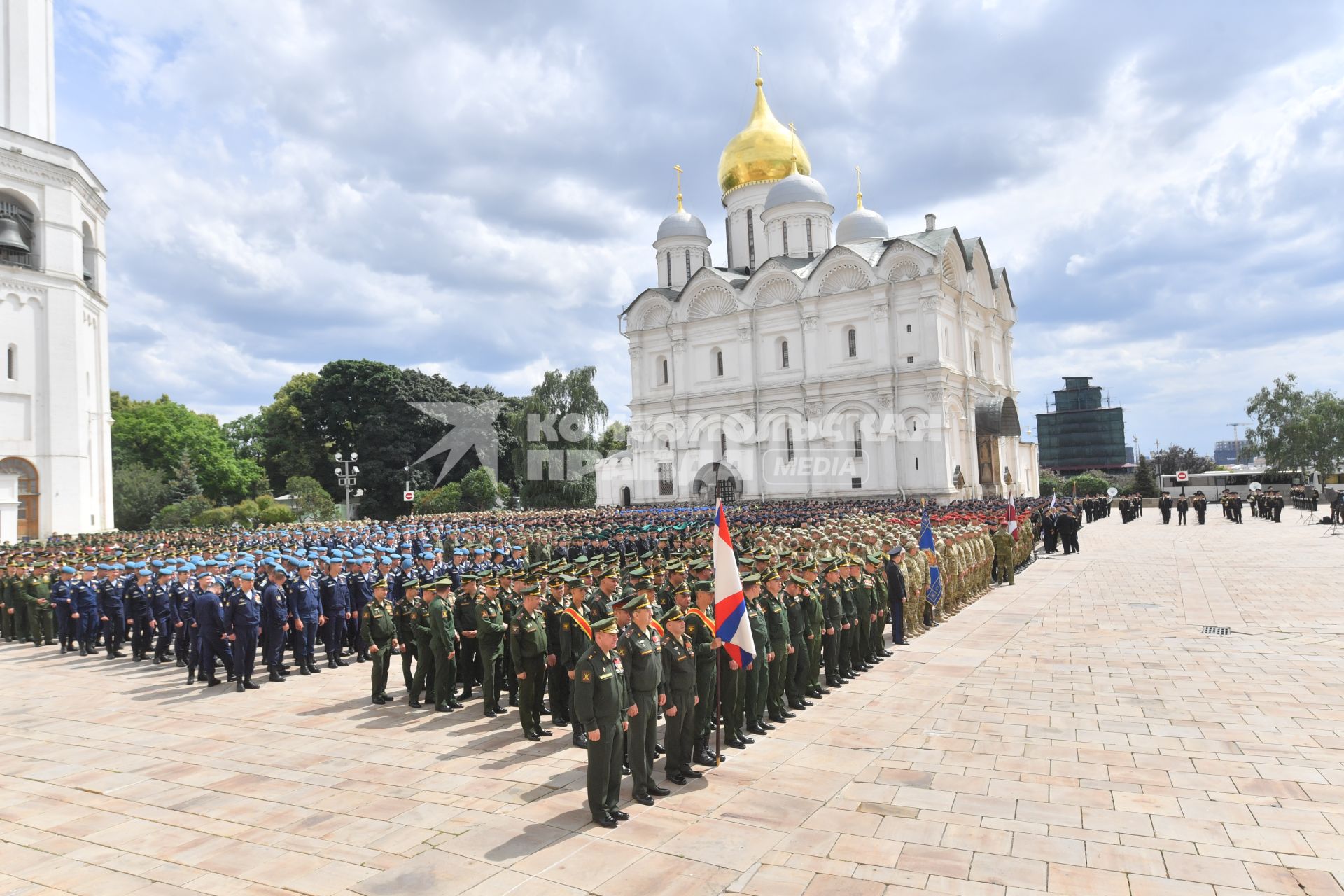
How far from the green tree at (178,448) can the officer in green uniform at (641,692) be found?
155 feet

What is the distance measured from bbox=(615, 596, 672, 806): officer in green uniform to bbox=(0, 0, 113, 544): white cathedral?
2924 centimetres

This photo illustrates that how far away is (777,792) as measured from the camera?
5.68 metres

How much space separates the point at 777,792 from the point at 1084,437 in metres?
105

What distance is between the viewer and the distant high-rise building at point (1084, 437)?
318 feet

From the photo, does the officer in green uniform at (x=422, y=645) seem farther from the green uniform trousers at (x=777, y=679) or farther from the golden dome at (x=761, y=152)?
the golden dome at (x=761, y=152)

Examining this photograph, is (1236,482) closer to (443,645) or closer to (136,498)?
(443,645)

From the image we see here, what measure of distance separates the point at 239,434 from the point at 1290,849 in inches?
2463

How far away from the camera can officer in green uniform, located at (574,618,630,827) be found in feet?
16.9

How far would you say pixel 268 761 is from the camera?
6.68m

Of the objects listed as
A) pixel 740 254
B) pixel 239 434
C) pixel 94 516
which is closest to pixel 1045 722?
pixel 94 516

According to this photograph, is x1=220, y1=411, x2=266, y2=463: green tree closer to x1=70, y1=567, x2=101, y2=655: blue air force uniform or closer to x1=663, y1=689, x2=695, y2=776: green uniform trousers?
x1=70, y1=567, x2=101, y2=655: blue air force uniform

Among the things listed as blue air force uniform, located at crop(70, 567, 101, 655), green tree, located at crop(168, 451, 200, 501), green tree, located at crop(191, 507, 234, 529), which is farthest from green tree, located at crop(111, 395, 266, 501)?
blue air force uniform, located at crop(70, 567, 101, 655)

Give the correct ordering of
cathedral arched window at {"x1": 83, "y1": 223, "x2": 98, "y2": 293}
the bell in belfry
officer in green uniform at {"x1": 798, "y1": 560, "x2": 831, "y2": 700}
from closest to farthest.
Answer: officer in green uniform at {"x1": 798, "y1": 560, "x2": 831, "y2": 700}, the bell in belfry, cathedral arched window at {"x1": 83, "y1": 223, "x2": 98, "y2": 293}

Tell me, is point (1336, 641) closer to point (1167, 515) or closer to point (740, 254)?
point (1167, 515)
